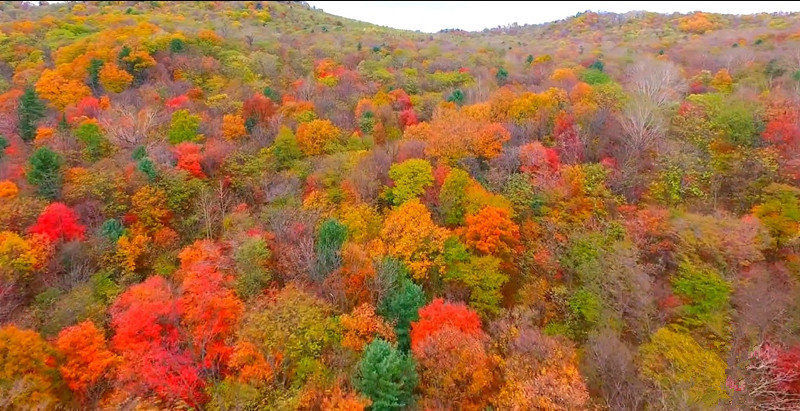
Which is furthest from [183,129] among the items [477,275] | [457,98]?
[477,275]

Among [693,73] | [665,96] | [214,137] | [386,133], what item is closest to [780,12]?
[693,73]

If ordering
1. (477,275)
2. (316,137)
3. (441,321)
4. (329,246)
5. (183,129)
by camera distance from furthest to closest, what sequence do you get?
1. (316,137)
2. (183,129)
3. (477,275)
4. (329,246)
5. (441,321)

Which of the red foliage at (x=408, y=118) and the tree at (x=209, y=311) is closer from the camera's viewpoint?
the tree at (x=209, y=311)

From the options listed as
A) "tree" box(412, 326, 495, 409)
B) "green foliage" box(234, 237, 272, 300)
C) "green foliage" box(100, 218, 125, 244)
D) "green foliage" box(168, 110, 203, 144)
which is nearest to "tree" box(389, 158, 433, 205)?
"green foliage" box(234, 237, 272, 300)

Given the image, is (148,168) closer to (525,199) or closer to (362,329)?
(362,329)

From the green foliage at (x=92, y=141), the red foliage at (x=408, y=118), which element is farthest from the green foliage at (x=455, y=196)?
the green foliage at (x=92, y=141)

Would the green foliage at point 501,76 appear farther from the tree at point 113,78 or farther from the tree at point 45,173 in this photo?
the tree at point 45,173

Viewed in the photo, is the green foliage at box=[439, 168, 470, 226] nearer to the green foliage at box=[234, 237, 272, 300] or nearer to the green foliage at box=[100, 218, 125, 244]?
the green foliage at box=[234, 237, 272, 300]

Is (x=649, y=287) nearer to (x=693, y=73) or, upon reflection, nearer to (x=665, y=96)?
(x=665, y=96)
